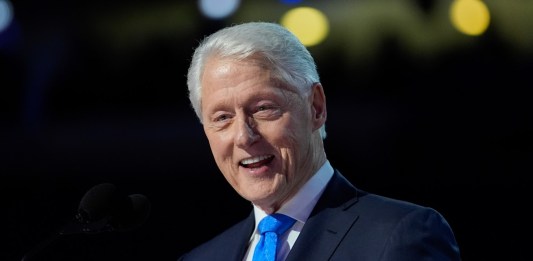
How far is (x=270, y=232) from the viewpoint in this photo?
2.50 m

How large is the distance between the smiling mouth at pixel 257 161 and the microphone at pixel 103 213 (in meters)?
0.32

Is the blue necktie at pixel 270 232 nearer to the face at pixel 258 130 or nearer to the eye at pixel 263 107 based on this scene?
the face at pixel 258 130

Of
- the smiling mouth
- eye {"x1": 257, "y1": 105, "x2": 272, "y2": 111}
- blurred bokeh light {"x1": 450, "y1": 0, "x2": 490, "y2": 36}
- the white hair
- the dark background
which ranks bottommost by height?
the dark background

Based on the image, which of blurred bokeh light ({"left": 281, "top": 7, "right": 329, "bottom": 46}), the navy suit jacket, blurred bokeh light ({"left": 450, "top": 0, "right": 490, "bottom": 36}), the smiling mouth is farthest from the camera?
blurred bokeh light ({"left": 281, "top": 7, "right": 329, "bottom": 46})

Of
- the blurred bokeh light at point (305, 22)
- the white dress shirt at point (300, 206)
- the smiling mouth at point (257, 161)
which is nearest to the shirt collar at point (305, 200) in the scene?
the white dress shirt at point (300, 206)

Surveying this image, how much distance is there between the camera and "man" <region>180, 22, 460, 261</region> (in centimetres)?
236

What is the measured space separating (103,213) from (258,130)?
0.48m

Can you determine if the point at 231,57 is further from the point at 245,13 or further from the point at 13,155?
the point at 13,155

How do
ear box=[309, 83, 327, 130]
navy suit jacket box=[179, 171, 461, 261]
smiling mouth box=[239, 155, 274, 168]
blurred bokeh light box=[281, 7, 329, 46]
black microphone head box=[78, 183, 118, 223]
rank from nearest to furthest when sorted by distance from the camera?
navy suit jacket box=[179, 171, 461, 261], black microphone head box=[78, 183, 118, 223], smiling mouth box=[239, 155, 274, 168], ear box=[309, 83, 327, 130], blurred bokeh light box=[281, 7, 329, 46]

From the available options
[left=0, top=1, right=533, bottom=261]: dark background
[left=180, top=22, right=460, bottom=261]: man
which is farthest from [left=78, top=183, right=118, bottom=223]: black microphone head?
[left=0, top=1, right=533, bottom=261]: dark background

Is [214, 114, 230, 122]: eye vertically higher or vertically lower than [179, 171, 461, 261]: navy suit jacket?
higher

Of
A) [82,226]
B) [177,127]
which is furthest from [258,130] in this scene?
[177,127]

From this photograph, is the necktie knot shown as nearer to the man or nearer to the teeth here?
the man

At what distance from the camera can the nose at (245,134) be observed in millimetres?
2387
